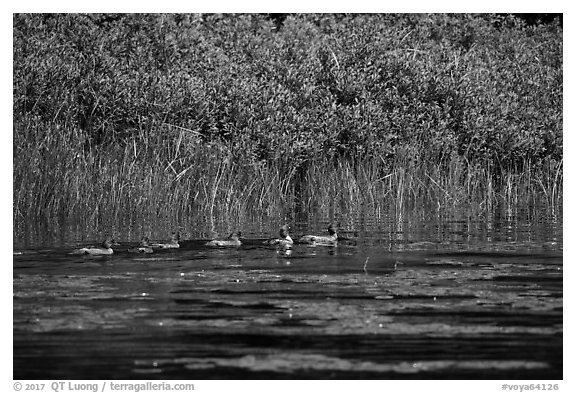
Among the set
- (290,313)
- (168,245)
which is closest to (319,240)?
(168,245)

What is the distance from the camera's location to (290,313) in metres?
10.5

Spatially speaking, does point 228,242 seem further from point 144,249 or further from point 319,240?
point 319,240

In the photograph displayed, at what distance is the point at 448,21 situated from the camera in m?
44.8

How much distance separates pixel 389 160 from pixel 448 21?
17.7 meters

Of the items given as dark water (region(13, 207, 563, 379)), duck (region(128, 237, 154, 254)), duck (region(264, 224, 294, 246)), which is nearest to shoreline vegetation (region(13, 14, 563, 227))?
duck (region(128, 237, 154, 254))

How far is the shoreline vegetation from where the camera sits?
71.7ft

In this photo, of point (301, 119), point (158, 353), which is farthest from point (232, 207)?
point (158, 353)

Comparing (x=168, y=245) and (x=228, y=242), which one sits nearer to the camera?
(x=168, y=245)

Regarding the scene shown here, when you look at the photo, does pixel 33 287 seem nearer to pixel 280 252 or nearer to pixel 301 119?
pixel 280 252

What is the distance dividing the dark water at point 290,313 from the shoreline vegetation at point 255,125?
20.7 feet

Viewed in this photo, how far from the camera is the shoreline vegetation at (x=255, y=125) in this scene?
21.9 meters

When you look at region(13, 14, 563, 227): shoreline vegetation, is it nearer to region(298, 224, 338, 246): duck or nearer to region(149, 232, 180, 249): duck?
region(149, 232, 180, 249): duck

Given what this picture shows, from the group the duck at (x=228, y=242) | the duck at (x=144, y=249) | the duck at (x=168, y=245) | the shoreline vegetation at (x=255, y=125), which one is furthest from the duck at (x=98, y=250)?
the shoreline vegetation at (x=255, y=125)

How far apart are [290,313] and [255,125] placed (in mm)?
17315
